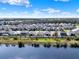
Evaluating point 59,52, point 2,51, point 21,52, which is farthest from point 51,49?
point 2,51

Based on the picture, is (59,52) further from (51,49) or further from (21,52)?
(21,52)

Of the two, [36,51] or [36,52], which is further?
[36,51]

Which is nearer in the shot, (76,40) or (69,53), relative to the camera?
(69,53)

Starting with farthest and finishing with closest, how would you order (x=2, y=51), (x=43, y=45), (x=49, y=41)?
(x=49, y=41), (x=43, y=45), (x=2, y=51)

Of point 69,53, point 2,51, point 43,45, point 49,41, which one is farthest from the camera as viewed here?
point 49,41
